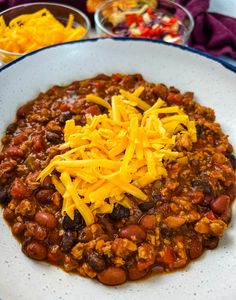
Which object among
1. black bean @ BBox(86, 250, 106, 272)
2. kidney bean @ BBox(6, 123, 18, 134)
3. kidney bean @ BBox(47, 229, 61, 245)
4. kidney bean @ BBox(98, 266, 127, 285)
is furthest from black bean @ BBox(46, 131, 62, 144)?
kidney bean @ BBox(98, 266, 127, 285)

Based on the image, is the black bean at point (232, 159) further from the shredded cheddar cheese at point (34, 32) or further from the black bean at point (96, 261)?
the shredded cheddar cheese at point (34, 32)

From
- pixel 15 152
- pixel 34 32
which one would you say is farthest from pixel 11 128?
pixel 34 32

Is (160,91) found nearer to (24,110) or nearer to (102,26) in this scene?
(24,110)

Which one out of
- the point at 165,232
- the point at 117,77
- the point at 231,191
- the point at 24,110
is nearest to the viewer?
the point at 165,232

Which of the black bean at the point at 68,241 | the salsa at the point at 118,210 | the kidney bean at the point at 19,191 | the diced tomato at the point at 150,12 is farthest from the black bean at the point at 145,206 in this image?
the diced tomato at the point at 150,12

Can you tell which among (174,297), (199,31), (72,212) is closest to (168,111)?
(72,212)

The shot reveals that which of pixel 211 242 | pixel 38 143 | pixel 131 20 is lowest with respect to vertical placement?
pixel 211 242

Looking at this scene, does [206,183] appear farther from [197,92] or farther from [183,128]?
[197,92]
